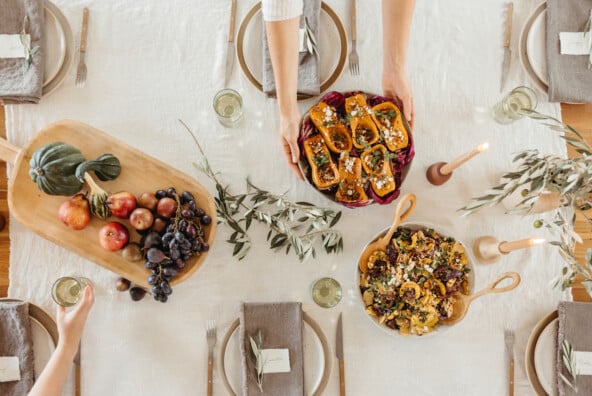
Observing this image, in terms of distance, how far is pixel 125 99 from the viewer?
1419 millimetres

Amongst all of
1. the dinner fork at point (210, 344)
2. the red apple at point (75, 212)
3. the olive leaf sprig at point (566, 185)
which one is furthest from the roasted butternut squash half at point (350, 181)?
the red apple at point (75, 212)

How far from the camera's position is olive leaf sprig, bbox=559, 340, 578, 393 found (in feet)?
4.24

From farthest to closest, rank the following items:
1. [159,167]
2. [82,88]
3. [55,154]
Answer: [82,88] → [159,167] → [55,154]

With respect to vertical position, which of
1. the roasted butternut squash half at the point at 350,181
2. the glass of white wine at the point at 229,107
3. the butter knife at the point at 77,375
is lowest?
the butter knife at the point at 77,375

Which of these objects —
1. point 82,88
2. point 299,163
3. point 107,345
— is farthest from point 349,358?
point 82,88

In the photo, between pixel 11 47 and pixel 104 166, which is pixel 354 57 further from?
pixel 11 47

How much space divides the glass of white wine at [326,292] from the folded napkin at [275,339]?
0.23 feet

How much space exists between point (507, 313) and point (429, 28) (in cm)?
90

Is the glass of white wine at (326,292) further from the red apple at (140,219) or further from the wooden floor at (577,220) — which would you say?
the wooden floor at (577,220)

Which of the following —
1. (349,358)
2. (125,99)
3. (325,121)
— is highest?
(125,99)

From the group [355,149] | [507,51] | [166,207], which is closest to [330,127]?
[355,149]

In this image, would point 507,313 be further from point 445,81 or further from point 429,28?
point 429,28

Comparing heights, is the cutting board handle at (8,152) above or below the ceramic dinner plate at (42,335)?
above

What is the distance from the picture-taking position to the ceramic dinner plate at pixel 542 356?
1.34 meters
